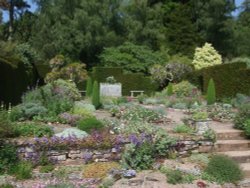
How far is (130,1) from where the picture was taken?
134 feet

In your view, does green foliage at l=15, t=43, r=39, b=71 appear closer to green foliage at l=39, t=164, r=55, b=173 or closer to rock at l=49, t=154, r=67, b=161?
rock at l=49, t=154, r=67, b=161

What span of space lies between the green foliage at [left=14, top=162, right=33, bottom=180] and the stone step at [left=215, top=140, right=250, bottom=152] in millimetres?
4234

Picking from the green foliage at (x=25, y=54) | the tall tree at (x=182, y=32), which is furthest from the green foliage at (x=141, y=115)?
the tall tree at (x=182, y=32)

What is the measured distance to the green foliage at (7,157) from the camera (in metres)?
8.48

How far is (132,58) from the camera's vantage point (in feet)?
120

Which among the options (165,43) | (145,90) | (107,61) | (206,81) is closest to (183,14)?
(165,43)

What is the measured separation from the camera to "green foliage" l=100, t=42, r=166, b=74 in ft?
119

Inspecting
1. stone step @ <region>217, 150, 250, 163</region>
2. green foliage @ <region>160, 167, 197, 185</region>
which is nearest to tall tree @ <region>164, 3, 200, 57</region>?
stone step @ <region>217, 150, 250, 163</region>

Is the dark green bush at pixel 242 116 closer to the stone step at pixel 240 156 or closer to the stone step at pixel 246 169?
the stone step at pixel 240 156

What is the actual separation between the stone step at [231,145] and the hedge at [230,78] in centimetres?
912

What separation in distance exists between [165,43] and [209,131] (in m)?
31.2

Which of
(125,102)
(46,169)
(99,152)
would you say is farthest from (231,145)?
(125,102)

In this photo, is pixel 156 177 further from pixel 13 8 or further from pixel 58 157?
pixel 13 8

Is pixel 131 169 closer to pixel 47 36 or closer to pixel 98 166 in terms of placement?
pixel 98 166
